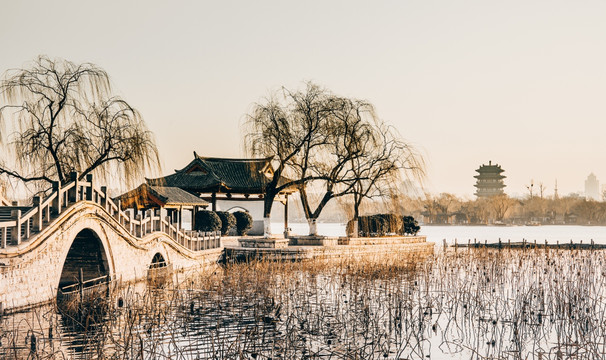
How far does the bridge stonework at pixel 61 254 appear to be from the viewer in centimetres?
1279

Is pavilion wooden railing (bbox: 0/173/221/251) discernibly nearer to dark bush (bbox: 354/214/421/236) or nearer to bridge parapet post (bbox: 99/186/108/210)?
bridge parapet post (bbox: 99/186/108/210)

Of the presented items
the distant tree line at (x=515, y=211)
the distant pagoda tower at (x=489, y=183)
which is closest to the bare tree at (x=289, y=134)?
the distant tree line at (x=515, y=211)

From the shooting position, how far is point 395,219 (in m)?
35.1

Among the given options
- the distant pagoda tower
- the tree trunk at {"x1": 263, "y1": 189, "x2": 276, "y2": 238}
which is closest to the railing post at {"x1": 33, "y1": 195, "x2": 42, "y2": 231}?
the tree trunk at {"x1": 263, "y1": 189, "x2": 276, "y2": 238}

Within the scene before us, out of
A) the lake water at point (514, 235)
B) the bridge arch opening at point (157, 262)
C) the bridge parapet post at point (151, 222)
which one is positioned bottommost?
the lake water at point (514, 235)

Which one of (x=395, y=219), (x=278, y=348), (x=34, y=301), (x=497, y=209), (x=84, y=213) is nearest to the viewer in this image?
(x=278, y=348)

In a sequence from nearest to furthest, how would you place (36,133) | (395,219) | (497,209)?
(36,133) < (395,219) < (497,209)

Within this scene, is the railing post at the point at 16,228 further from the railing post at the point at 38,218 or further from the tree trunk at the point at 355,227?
the tree trunk at the point at 355,227

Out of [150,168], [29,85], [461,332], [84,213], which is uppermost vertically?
[29,85]

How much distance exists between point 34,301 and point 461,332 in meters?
8.21

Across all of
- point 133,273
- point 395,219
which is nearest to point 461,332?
point 133,273

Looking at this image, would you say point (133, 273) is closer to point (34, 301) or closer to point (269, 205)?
point (34, 301)

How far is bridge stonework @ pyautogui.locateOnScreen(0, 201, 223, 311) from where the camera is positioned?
12.8 meters

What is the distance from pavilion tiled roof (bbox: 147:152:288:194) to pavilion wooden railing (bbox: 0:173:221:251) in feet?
22.4
